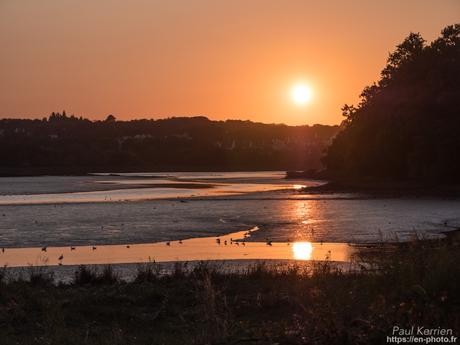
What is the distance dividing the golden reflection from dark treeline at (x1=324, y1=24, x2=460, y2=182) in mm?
51097

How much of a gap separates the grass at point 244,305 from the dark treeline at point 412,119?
62753 millimetres

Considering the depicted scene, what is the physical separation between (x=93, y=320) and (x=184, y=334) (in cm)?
238

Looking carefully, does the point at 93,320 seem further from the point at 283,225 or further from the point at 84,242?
the point at 283,225

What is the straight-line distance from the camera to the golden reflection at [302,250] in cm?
2235

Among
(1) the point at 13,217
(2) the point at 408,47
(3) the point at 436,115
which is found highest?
(2) the point at 408,47

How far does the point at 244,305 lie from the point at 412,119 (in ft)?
224

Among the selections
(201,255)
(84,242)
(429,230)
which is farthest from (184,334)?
(429,230)

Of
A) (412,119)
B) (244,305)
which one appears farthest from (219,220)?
(412,119)

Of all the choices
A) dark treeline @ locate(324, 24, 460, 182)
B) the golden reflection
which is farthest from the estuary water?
dark treeline @ locate(324, 24, 460, 182)

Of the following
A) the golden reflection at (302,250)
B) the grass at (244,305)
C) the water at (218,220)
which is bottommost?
the water at (218,220)

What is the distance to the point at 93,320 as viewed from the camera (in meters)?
12.2

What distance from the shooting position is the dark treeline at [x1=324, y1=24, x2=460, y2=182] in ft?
247

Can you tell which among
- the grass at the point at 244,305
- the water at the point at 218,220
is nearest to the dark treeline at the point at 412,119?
the water at the point at 218,220

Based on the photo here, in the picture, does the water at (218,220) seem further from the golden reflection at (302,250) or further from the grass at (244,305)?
the grass at (244,305)
